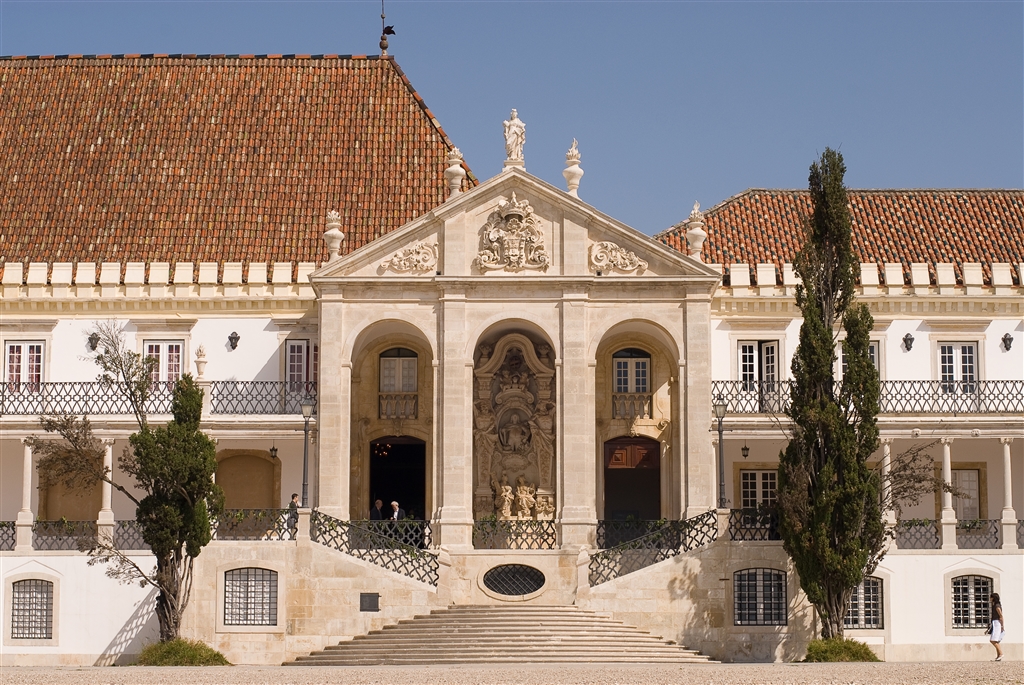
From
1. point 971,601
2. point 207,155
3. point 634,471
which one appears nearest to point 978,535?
point 971,601

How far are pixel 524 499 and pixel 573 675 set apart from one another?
445 inches

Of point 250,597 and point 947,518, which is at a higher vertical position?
point 947,518

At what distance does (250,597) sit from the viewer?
39.0 metres

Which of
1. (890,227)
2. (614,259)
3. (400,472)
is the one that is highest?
(890,227)

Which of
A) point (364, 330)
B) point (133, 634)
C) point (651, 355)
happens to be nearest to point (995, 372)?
point (651, 355)

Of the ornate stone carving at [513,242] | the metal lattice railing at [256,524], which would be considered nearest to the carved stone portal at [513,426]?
the ornate stone carving at [513,242]

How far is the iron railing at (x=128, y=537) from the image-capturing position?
40469 millimetres

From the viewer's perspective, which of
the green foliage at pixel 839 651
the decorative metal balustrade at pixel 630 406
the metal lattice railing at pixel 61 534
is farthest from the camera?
the decorative metal balustrade at pixel 630 406

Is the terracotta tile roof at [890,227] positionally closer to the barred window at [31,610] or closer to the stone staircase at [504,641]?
the stone staircase at [504,641]

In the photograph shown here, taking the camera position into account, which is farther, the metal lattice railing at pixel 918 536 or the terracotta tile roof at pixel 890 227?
the terracotta tile roof at pixel 890 227

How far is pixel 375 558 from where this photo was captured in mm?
39344

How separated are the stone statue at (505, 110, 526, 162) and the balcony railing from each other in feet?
23.8

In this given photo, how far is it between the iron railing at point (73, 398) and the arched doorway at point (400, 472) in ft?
17.1

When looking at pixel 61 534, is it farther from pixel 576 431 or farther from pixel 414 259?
pixel 576 431
